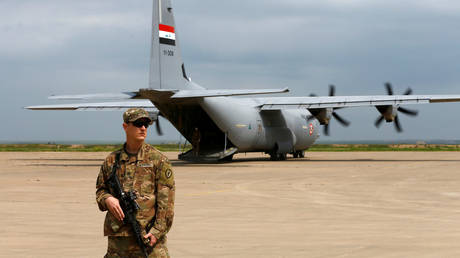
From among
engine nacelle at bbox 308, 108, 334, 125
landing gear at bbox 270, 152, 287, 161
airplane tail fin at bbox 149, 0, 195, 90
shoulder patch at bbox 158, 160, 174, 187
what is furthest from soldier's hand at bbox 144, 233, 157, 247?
engine nacelle at bbox 308, 108, 334, 125

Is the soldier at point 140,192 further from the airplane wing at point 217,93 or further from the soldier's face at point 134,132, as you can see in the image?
the airplane wing at point 217,93

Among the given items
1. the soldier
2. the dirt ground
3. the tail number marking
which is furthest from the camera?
the tail number marking

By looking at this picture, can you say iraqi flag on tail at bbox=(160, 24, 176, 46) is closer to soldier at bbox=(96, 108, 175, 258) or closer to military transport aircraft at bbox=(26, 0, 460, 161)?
military transport aircraft at bbox=(26, 0, 460, 161)

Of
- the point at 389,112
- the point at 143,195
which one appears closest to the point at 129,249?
the point at 143,195

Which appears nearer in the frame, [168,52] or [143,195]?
[143,195]

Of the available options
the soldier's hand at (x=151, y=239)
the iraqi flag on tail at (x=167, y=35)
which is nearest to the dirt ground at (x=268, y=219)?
the soldier's hand at (x=151, y=239)

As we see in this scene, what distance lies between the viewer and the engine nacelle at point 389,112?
35875 mm

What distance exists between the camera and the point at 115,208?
5.06m

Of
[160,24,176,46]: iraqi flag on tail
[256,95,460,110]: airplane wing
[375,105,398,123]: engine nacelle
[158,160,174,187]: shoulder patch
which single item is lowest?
[375,105,398,123]: engine nacelle

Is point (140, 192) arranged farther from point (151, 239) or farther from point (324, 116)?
point (324, 116)

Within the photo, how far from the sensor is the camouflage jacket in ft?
17.1

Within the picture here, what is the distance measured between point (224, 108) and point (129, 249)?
89.8 feet

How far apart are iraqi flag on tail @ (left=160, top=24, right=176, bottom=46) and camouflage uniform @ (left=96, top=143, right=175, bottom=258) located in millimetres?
24014

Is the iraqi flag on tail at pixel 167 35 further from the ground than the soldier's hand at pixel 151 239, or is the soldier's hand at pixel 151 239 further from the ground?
the iraqi flag on tail at pixel 167 35
